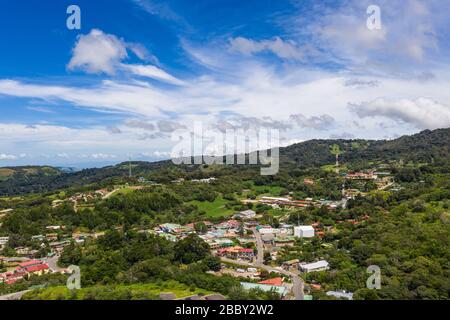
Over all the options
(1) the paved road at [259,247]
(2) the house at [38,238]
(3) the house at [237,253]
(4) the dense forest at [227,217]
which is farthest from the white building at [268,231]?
(2) the house at [38,238]

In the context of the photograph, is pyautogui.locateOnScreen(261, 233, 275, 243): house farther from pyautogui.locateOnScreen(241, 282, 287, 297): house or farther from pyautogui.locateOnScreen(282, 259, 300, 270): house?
pyautogui.locateOnScreen(241, 282, 287, 297): house

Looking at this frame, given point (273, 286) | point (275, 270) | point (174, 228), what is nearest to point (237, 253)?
point (275, 270)

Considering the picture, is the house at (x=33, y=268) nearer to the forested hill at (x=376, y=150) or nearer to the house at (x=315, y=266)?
the house at (x=315, y=266)

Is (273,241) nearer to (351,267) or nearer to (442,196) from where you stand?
(351,267)

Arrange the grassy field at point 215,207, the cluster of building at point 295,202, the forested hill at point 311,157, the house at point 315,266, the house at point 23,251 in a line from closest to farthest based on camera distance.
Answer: the house at point 315,266
the house at point 23,251
the grassy field at point 215,207
the cluster of building at point 295,202
the forested hill at point 311,157

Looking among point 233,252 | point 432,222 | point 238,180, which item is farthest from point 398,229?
point 238,180
